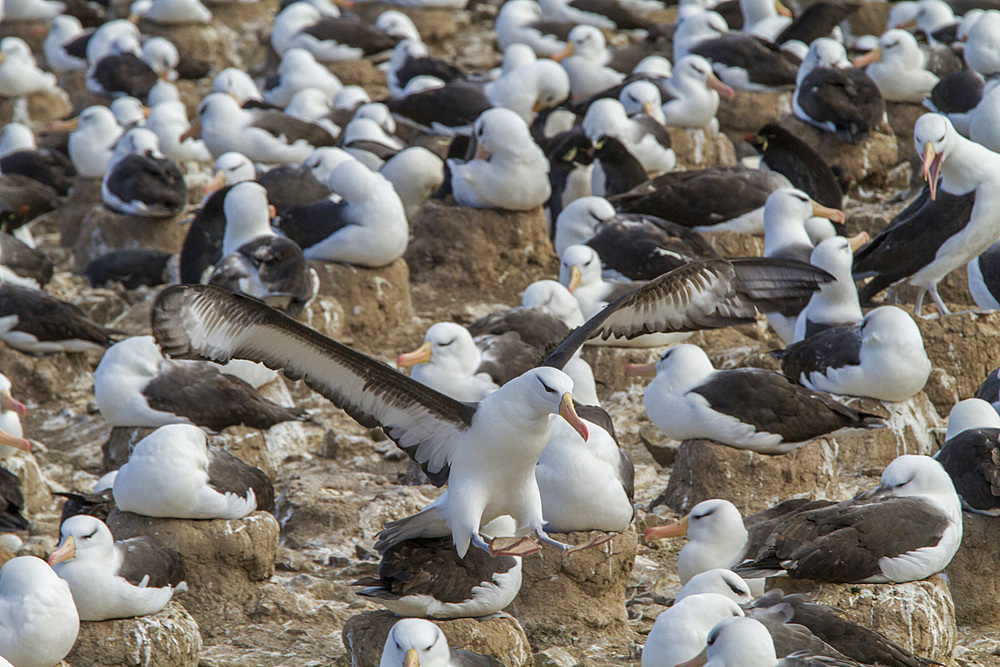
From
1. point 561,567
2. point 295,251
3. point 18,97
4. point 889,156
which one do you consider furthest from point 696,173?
point 18,97

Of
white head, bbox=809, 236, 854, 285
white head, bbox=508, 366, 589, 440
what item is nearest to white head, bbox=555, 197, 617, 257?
white head, bbox=809, 236, 854, 285

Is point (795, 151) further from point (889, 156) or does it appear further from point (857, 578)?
point (857, 578)

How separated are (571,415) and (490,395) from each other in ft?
2.09

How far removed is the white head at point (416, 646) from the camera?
18.0 ft

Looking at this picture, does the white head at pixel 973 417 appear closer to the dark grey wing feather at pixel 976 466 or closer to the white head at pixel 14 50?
the dark grey wing feather at pixel 976 466

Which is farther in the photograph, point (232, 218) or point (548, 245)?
point (548, 245)

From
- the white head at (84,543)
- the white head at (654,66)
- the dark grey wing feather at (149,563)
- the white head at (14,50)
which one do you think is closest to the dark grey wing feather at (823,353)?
the dark grey wing feather at (149,563)

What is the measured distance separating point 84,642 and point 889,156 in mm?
9198

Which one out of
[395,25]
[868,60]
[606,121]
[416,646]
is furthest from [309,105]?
[416,646]

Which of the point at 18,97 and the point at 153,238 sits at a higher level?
the point at 153,238

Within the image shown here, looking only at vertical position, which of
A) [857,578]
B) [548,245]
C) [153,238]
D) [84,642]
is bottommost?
[153,238]

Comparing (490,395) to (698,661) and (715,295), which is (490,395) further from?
(698,661)

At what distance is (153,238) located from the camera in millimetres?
13906

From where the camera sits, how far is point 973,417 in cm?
736
